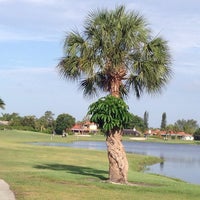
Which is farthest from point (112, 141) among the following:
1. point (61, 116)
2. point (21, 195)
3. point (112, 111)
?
point (61, 116)

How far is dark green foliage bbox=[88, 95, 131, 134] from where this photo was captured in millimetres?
19516

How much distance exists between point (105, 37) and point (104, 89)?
263 cm

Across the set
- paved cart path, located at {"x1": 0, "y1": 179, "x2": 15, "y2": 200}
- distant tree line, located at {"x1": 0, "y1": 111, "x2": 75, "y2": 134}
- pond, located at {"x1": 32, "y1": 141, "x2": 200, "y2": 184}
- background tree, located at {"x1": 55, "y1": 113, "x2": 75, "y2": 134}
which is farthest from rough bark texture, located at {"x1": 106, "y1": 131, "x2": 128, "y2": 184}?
background tree, located at {"x1": 55, "y1": 113, "x2": 75, "y2": 134}

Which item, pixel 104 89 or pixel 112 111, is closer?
pixel 112 111

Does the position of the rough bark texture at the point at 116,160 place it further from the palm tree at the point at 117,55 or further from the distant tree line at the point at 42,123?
the distant tree line at the point at 42,123

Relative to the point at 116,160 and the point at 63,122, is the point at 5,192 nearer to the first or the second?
the point at 116,160

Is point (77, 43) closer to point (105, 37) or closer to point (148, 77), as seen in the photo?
point (105, 37)

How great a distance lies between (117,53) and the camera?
67.6 feet

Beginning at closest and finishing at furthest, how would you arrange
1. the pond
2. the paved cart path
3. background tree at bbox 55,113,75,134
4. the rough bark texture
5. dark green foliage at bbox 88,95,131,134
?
the paved cart path < dark green foliage at bbox 88,95,131,134 < the rough bark texture < the pond < background tree at bbox 55,113,75,134

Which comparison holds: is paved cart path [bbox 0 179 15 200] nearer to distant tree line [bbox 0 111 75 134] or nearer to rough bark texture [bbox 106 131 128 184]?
rough bark texture [bbox 106 131 128 184]

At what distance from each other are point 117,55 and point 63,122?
511ft

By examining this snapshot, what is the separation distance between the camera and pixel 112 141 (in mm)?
20375

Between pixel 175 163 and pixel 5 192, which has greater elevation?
pixel 175 163

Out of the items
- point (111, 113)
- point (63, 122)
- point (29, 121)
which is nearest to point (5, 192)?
point (111, 113)
